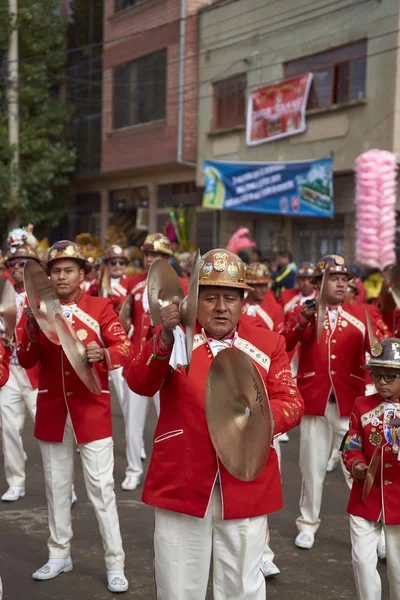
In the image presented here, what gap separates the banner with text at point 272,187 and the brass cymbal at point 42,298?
13.4m

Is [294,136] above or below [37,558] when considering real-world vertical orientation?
above

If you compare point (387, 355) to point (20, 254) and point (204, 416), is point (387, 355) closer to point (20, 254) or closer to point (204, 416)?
point (204, 416)

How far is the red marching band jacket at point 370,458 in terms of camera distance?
14.6 feet

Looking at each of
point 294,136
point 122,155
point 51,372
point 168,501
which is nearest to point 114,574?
point 51,372

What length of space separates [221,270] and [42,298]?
173 centimetres

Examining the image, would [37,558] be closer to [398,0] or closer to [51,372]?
[51,372]

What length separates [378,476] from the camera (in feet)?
14.8

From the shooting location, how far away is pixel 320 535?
6.49m

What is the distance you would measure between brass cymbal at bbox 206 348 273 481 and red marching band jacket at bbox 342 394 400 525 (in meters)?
1.21

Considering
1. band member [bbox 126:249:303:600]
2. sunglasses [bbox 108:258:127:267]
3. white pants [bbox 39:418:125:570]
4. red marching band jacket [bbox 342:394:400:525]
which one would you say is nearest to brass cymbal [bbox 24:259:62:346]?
white pants [bbox 39:418:125:570]

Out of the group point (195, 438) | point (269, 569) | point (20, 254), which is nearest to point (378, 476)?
point (195, 438)

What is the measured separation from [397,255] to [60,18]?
15.8 meters

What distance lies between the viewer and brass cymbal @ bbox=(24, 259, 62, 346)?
4973 millimetres

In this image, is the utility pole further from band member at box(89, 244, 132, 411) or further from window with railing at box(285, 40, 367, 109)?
band member at box(89, 244, 132, 411)
